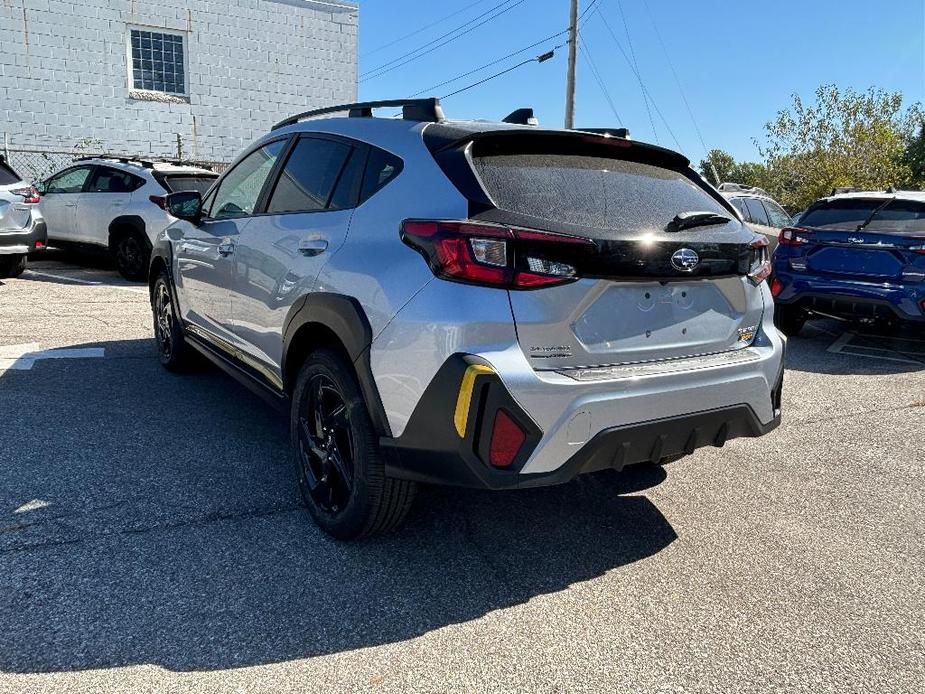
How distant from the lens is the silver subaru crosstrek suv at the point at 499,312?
2.59 meters

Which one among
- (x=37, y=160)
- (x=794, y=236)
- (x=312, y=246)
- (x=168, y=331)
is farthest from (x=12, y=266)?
(x=794, y=236)

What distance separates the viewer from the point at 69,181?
38.2 ft

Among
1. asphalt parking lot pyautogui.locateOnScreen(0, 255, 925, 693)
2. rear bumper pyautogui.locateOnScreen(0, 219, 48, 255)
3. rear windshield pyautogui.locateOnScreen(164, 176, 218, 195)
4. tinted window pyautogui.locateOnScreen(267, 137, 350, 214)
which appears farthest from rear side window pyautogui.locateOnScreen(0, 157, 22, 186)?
tinted window pyautogui.locateOnScreen(267, 137, 350, 214)

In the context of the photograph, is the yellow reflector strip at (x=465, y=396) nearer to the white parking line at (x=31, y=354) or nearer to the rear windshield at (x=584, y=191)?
the rear windshield at (x=584, y=191)

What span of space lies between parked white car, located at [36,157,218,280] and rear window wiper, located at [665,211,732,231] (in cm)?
776

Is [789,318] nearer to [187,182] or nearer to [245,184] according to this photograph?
[245,184]

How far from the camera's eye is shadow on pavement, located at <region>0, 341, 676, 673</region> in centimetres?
257

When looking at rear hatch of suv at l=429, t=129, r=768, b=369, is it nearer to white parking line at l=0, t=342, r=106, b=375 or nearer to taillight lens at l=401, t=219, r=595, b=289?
taillight lens at l=401, t=219, r=595, b=289

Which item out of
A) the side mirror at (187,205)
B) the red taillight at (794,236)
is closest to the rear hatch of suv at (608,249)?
the side mirror at (187,205)

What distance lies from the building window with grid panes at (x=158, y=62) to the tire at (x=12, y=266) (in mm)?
8232

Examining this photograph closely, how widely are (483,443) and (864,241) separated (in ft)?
19.5

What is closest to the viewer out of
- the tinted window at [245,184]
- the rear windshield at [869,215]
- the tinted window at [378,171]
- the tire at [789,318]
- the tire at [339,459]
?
the tire at [339,459]

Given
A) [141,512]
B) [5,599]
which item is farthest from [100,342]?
[5,599]

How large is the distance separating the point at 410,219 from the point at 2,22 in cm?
1720
